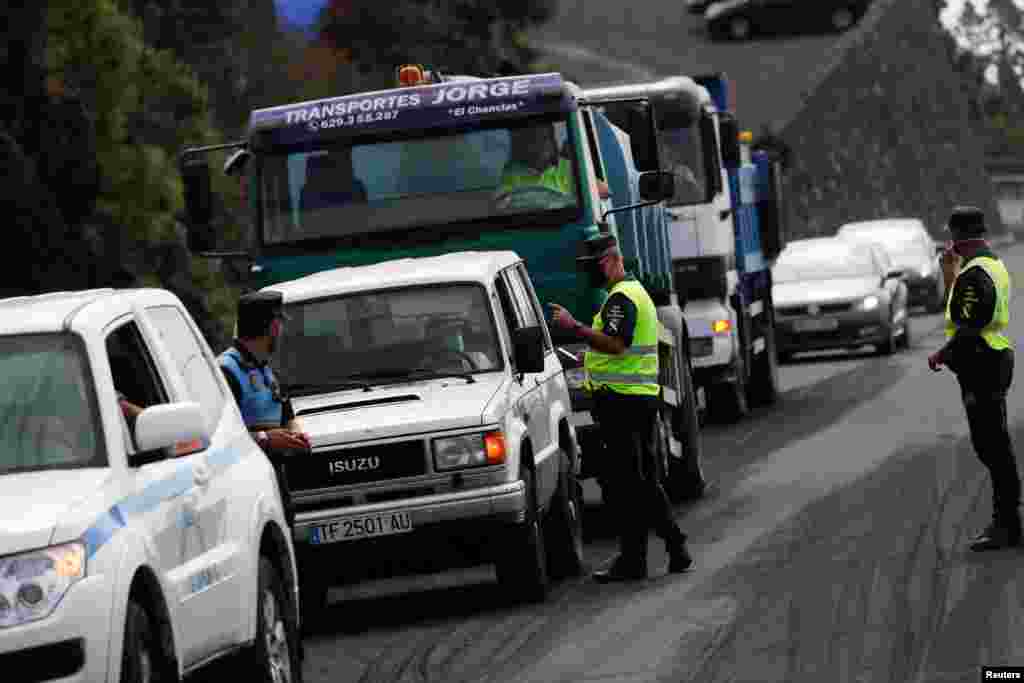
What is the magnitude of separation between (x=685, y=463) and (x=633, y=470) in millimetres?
4142

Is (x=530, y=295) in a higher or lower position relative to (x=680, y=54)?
lower

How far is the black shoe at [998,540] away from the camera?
1393cm

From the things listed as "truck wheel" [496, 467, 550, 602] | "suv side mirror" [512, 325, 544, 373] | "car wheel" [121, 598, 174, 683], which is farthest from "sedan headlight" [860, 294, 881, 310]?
"car wheel" [121, 598, 174, 683]

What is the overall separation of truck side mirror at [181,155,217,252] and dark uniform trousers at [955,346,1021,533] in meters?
5.23

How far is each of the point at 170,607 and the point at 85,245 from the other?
36.8 metres

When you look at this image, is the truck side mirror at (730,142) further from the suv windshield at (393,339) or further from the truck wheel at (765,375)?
the suv windshield at (393,339)

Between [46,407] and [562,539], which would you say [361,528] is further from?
[46,407]

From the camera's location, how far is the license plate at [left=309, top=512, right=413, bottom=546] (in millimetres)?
12938

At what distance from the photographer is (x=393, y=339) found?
13.9m

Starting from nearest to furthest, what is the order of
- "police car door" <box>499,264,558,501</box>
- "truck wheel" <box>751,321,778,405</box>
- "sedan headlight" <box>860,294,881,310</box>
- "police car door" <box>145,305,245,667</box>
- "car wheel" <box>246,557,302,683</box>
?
1. "police car door" <box>145,305,245,667</box>
2. "car wheel" <box>246,557,302,683</box>
3. "police car door" <box>499,264,558,501</box>
4. "truck wheel" <box>751,321,778,405</box>
5. "sedan headlight" <box>860,294,881,310</box>

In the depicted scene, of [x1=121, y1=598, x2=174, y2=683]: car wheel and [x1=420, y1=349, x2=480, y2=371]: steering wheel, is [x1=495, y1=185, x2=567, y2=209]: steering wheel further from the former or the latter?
[x1=121, y1=598, x2=174, y2=683]: car wheel

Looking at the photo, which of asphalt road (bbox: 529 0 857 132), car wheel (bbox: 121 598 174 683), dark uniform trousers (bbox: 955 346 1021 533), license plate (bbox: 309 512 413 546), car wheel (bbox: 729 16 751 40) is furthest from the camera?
car wheel (bbox: 729 16 751 40)

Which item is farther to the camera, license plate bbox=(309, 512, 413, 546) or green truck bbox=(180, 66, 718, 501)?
green truck bbox=(180, 66, 718, 501)

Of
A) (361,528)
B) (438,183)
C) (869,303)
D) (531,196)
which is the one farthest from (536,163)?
(869,303)
